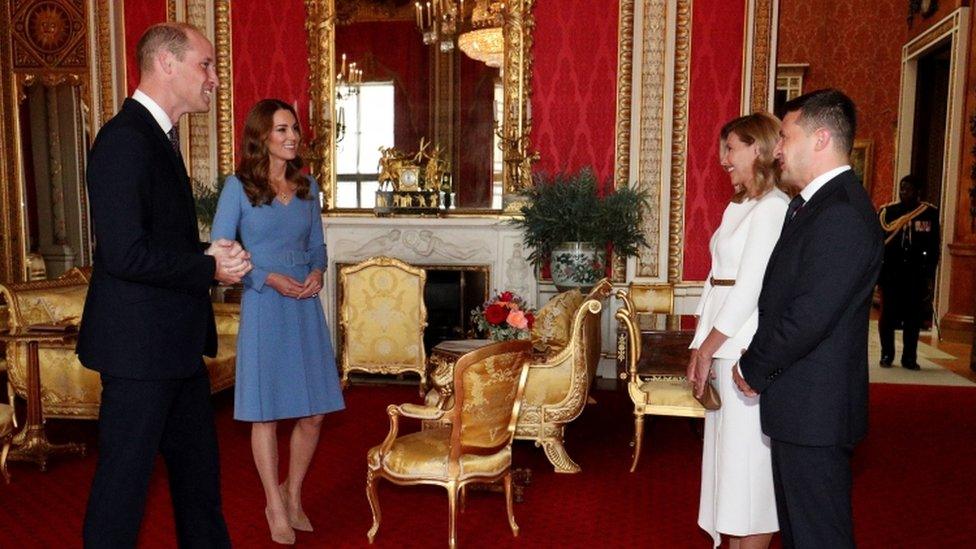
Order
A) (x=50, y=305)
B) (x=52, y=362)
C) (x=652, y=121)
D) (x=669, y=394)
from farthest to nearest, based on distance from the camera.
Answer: (x=652, y=121)
(x=50, y=305)
(x=52, y=362)
(x=669, y=394)

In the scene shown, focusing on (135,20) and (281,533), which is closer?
(281,533)

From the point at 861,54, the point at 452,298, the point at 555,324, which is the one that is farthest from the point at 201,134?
the point at 861,54

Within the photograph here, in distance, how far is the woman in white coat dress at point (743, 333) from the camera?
250 centimetres

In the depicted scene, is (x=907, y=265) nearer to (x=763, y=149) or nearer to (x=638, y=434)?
(x=638, y=434)

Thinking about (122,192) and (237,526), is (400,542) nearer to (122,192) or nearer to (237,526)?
(237,526)

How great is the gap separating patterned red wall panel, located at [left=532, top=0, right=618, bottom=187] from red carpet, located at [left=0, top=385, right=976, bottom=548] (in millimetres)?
2553

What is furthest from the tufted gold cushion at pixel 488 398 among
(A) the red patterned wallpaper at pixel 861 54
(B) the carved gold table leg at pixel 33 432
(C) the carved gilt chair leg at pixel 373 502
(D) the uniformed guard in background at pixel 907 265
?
(A) the red patterned wallpaper at pixel 861 54

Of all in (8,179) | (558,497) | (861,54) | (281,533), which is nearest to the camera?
(281,533)

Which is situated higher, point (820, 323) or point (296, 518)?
point (820, 323)

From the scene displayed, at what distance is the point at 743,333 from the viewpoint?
254cm

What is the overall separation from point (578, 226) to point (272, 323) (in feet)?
11.0

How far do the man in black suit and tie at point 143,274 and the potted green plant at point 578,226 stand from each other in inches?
151

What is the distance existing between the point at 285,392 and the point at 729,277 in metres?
1.75

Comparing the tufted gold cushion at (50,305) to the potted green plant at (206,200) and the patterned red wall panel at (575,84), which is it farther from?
the patterned red wall panel at (575,84)
